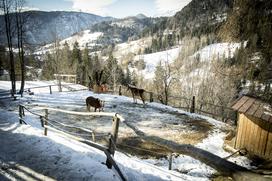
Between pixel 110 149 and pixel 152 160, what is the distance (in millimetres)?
5338

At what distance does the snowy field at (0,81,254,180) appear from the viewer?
21.9 ft

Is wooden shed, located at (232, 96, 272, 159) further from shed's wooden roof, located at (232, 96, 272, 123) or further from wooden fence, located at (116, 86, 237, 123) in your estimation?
wooden fence, located at (116, 86, 237, 123)

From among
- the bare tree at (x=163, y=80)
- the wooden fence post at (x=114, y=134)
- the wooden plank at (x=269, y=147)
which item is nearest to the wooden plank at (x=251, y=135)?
the wooden plank at (x=269, y=147)

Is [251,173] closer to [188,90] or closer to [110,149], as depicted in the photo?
[110,149]

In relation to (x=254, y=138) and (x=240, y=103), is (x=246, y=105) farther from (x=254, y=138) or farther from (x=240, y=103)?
(x=254, y=138)

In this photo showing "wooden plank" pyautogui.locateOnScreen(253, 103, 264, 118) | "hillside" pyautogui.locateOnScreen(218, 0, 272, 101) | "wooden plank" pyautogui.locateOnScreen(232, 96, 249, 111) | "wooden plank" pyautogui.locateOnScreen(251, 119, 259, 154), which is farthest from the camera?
"wooden plank" pyautogui.locateOnScreen(232, 96, 249, 111)

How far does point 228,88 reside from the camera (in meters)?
40.1

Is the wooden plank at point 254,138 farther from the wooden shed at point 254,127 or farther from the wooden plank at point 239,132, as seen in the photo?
the wooden plank at point 239,132

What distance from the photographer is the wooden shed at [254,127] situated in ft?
37.5

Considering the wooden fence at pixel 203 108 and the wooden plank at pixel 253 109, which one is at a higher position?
the wooden plank at pixel 253 109

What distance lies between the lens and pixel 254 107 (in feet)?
39.4

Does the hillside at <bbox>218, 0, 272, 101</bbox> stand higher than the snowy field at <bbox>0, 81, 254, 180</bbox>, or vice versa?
the hillside at <bbox>218, 0, 272, 101</bbox>

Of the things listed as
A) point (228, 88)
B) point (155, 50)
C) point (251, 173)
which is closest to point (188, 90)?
point (228, 88)

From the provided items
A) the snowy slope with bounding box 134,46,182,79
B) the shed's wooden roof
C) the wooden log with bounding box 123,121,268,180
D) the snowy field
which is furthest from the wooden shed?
the snowy slope with bounding box 134,46,182,79
